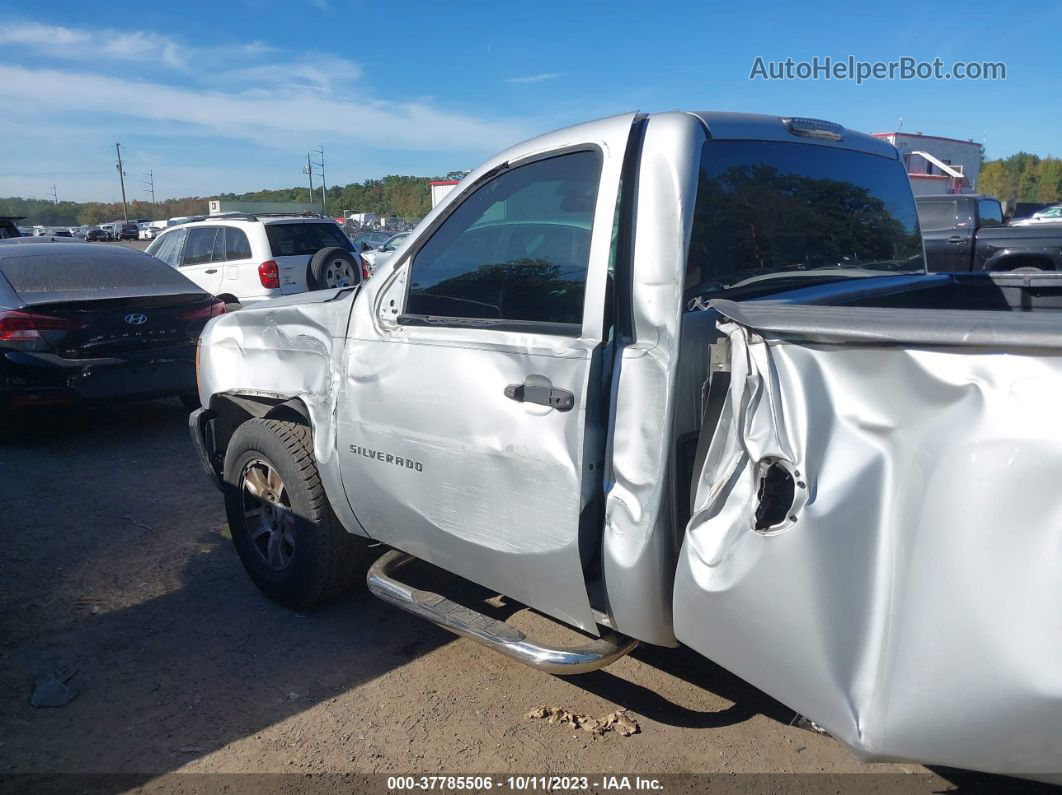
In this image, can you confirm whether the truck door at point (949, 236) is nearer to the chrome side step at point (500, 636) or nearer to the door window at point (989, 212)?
the door window at point (989, 212)

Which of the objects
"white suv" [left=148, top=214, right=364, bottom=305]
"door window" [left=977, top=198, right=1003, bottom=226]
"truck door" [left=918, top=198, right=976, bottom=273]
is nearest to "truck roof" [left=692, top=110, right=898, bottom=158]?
"white suv" [left=148, top=214, right=364, bottom=305]

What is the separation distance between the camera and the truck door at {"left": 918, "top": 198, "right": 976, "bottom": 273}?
13.1m

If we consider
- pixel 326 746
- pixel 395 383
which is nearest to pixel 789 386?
pixel 395 383

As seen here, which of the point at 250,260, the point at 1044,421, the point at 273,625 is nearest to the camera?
the point at 1044,421

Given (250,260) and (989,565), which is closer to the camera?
(989,565)

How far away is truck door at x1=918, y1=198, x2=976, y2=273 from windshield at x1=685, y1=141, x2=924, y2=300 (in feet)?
35.1

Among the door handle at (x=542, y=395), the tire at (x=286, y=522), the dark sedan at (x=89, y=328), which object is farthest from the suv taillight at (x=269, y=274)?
the door handle at (x=542, y=395)

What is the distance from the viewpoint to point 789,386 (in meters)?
2.05

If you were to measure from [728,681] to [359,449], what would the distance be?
5.63 feet

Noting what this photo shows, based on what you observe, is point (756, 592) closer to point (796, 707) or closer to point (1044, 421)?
point (796, 707)

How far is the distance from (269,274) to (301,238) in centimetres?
80

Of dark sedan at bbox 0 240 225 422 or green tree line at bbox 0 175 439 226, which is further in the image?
green tree line at bbox 0 175 439 226

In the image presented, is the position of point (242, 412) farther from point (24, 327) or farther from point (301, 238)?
point (301, 238)

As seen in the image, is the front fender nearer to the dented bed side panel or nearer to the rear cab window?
the dented bed side panel
